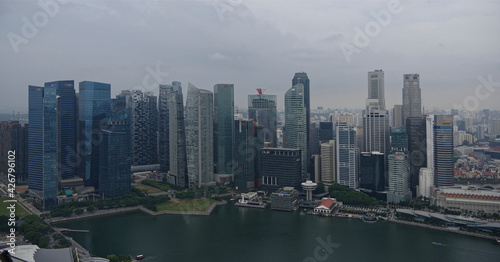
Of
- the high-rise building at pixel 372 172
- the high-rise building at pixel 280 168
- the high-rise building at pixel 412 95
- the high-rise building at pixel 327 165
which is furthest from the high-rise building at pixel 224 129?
the high-rise building at pixel 412 95

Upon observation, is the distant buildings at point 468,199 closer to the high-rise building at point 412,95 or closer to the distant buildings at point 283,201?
the distant buildings at point 283,201

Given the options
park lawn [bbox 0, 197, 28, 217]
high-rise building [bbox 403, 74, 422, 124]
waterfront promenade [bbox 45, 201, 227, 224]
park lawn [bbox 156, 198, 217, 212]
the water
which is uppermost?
high-rise building [bbox 403, 74, 422, 124]

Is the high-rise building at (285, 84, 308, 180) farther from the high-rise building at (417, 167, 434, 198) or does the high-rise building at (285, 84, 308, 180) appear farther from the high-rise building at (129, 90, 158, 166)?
the high-rise building at (129, 90, 158, 166)

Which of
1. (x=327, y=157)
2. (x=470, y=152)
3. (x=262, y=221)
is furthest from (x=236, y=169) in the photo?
(x=470, y=152)

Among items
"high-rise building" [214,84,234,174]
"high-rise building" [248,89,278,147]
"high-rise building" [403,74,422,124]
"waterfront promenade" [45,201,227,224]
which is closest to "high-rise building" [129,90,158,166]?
"high-rise building" [214,84,234,174]

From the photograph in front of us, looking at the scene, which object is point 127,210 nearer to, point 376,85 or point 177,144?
point 177,144

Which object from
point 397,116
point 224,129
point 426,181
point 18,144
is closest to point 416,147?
point 426,181
